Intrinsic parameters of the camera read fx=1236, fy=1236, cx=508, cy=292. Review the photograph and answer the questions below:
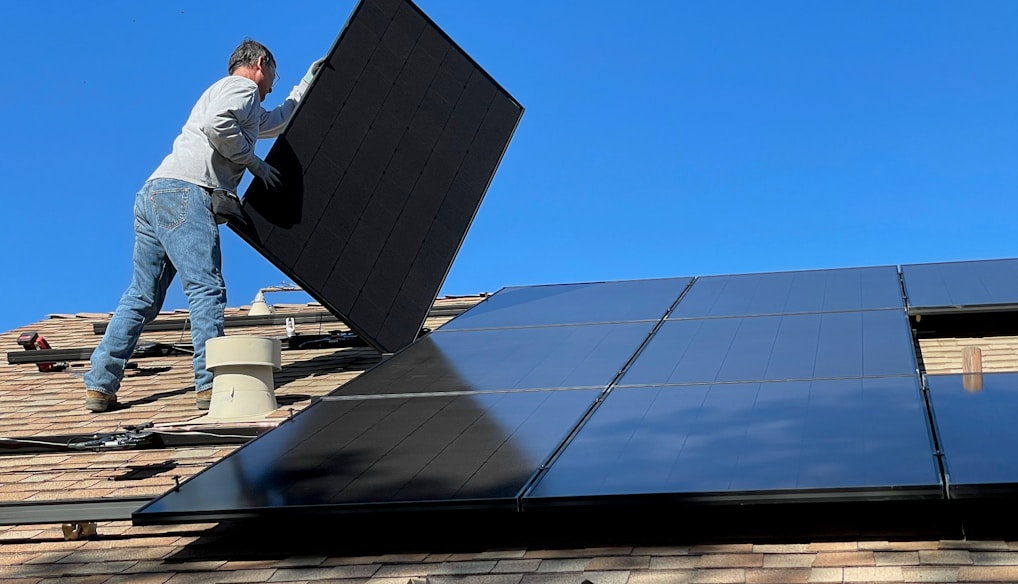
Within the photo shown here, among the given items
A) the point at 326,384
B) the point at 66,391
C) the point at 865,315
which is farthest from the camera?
the point at 66,391

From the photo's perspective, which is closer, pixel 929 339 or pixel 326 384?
pixel 929 339

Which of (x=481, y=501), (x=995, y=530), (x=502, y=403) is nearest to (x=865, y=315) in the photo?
(x=502, y=403)

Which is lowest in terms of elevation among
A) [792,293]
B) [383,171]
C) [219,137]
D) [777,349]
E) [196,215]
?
[777,349]

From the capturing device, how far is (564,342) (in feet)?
21.5

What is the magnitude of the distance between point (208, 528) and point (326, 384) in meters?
2.94

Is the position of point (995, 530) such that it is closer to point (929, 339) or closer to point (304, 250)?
point (929, 339)

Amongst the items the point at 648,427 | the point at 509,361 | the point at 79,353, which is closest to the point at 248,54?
the point at 509,361

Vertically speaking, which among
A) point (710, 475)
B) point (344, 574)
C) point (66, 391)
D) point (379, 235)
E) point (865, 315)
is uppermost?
point (379, 235)

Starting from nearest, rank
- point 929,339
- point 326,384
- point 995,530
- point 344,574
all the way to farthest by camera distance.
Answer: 1. point 995,530
2. point 344,574
3. point 929,339
4. point 326,384

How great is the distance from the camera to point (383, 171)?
25.7 ft

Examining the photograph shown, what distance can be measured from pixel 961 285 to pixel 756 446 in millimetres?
3515

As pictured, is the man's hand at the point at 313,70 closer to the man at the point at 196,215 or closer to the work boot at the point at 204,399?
the man at the point at 196,215

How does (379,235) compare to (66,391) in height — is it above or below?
above

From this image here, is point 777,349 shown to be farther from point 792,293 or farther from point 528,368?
point 792,293
